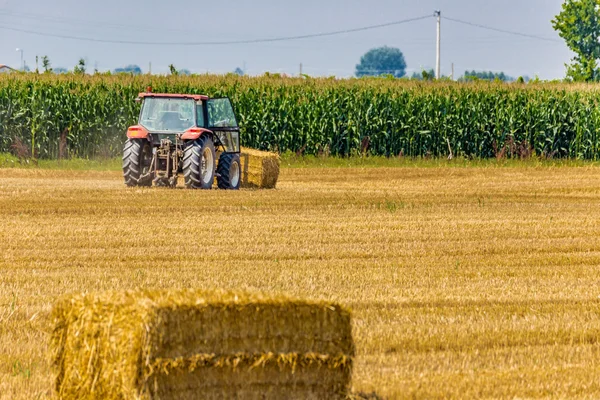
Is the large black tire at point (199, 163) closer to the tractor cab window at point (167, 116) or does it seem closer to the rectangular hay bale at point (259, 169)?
the tractor cab window at point (167, 116)

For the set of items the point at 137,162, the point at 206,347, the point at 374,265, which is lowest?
the point at 374,265

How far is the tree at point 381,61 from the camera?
7387 inches

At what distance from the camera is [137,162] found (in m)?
18.7

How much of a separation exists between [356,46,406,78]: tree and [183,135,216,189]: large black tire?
167470 mm

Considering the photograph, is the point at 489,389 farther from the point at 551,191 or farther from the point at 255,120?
the point at 255,120

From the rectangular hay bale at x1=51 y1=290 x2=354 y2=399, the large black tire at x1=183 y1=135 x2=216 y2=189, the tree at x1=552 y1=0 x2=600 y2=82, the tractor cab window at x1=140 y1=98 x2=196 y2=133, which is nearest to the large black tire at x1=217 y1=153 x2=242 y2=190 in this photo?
the large black tire at x1=183 y1=135 x2=216 y2=189

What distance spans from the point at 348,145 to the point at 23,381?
24.9m

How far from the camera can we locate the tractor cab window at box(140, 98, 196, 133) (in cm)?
1886

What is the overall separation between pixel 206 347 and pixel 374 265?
6359 millimetres

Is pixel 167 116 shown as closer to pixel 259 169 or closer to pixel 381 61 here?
pixel 259 169

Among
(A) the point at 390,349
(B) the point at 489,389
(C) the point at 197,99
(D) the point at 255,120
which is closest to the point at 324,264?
(A) the point at 390,349

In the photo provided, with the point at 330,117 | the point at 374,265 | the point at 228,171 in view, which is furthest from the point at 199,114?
the point at 330,117

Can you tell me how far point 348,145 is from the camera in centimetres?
3130

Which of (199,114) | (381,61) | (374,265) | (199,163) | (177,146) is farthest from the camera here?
(381,61)
